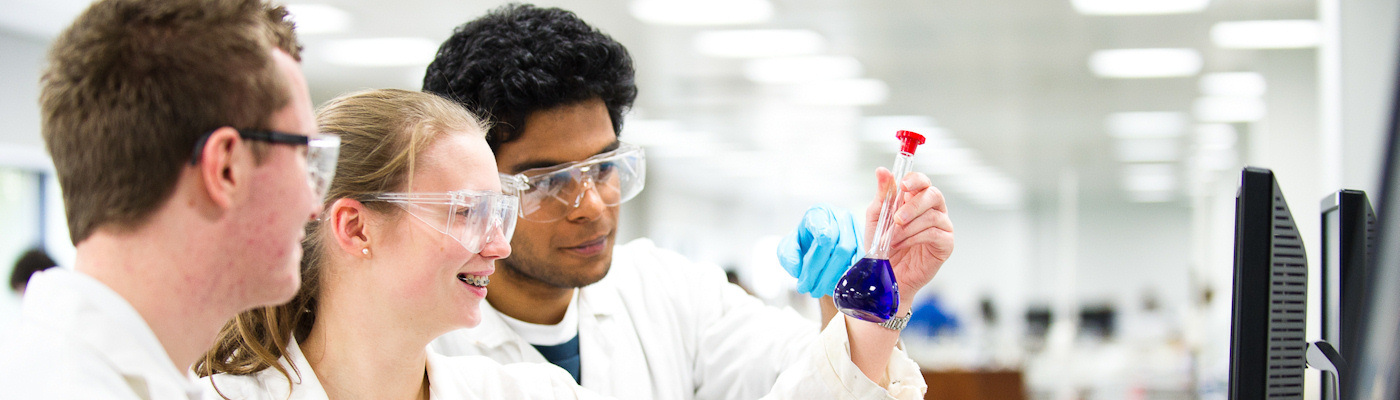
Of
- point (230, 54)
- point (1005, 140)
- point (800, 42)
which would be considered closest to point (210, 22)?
point (230, 54)

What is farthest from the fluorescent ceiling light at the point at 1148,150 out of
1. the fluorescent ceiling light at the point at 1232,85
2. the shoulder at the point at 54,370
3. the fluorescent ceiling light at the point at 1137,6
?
the shoulder at the point at 54,370

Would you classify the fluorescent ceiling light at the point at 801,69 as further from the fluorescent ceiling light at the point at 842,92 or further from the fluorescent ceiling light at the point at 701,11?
the fluorescent ceiling light at the point at 701,11

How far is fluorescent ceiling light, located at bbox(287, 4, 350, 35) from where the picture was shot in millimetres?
5191

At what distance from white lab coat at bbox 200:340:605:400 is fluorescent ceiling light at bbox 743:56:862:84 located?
15.9 feet

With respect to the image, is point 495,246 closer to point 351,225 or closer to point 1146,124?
point 351,225

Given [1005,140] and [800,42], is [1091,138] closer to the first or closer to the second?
Result: [1005,140]

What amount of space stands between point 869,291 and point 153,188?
0.83 m

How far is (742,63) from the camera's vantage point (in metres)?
6.38

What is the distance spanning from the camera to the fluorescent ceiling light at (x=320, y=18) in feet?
17.0

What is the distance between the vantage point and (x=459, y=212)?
4.29ft

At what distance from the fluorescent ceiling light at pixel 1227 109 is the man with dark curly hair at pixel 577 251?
6.99 meters

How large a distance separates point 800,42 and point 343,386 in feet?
15.5

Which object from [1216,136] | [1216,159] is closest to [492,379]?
[1216,136]

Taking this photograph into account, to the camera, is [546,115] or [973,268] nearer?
[546,115]
